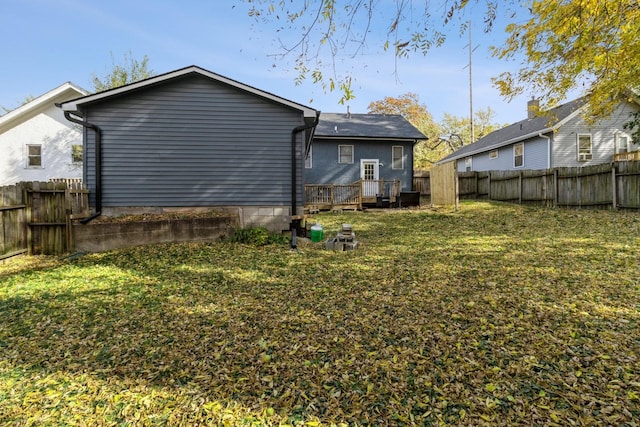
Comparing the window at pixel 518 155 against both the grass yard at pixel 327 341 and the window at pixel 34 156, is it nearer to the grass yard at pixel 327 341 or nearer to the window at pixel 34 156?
the grass yard at pixel 327 341

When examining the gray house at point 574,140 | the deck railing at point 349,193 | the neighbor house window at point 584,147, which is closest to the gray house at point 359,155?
the deck railing at point 349,193

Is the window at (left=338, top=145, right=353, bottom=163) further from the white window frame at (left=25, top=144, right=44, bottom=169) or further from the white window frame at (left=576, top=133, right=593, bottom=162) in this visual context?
the white window frame at (left=25, top=144, right=44, bottom=169)

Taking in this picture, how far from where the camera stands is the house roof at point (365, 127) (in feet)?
59.8

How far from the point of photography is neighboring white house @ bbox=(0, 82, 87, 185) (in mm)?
16109

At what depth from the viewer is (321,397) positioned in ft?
7.99

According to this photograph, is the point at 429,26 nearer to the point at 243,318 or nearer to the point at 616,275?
the point at 243,318

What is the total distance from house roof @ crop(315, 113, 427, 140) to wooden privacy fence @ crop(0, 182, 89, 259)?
12.5m

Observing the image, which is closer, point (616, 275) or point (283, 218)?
point (616, 275)

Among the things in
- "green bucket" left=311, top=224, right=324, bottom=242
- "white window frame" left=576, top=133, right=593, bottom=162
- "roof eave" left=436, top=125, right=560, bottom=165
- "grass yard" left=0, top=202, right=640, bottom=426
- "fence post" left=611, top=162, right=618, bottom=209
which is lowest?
"grass yard" left=0, top=202, right=640, bottom=426

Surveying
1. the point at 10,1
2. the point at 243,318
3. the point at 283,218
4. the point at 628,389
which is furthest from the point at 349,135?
the point at 628,389

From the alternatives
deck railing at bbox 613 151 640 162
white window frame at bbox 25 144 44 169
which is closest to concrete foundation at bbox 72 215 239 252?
white window frame at bbox 25 144 44 169

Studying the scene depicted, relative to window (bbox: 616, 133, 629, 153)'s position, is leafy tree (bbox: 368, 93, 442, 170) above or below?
above

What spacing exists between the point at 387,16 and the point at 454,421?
394 cm

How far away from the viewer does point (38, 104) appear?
15844mm
